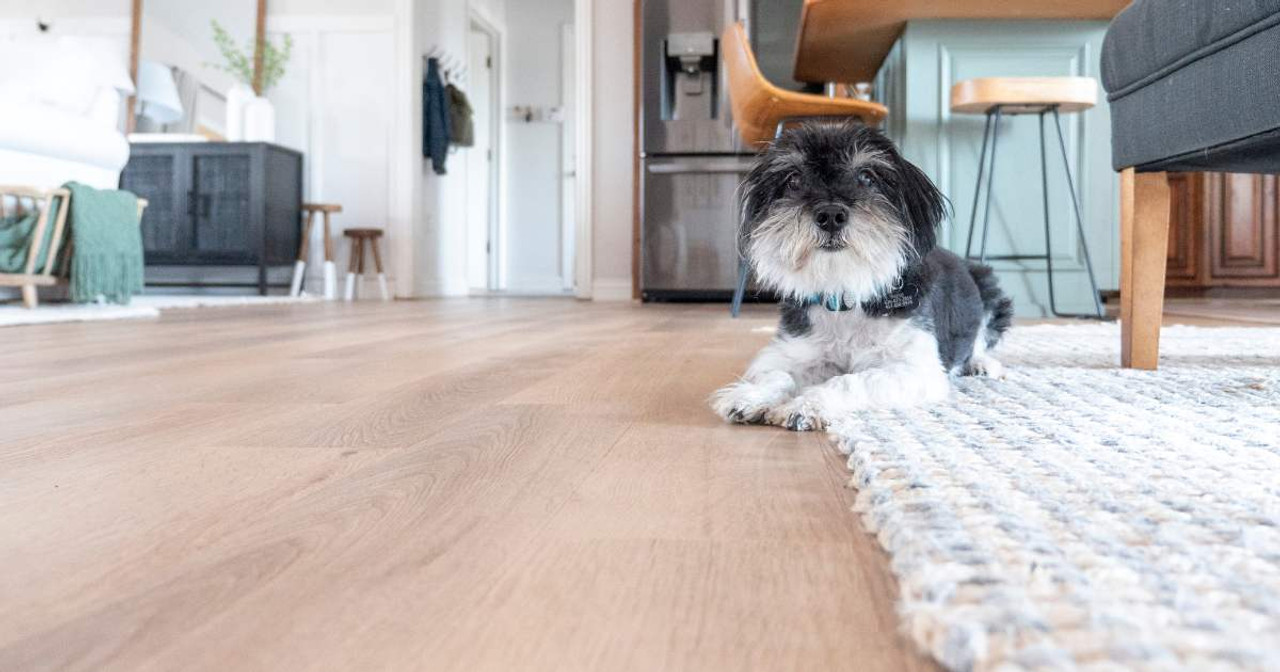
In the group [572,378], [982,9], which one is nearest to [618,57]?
[982,9]

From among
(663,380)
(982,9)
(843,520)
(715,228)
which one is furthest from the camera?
(715,228)

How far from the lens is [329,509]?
0.76m

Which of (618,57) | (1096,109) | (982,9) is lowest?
(1096,109)

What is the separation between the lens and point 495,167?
9211 millimetres

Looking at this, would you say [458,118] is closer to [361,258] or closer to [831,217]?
[361,258]

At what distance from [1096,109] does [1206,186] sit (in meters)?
2.62

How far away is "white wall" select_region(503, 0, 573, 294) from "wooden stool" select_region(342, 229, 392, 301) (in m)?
2.42

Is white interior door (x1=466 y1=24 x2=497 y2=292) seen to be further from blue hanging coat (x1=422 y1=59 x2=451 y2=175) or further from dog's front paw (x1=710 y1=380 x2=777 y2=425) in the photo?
dog's front paw (x1=710 y1=380 x2=777 y2=425)

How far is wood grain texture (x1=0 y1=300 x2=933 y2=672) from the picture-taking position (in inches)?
18.8

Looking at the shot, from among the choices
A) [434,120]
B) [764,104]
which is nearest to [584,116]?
[434,120]

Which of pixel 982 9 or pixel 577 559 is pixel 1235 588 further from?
pixel 982 9

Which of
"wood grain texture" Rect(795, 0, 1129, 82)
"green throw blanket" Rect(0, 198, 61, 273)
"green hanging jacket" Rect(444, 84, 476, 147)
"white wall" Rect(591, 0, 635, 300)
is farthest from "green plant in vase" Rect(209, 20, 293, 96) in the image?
"wood grain texture" Rect(795, 0, 1129, 82)

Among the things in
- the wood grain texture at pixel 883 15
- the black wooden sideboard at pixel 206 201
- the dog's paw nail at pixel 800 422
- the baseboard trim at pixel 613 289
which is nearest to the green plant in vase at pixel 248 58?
the black wooden sideboard at pixel 206 201

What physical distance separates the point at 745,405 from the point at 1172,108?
0.97 meters
